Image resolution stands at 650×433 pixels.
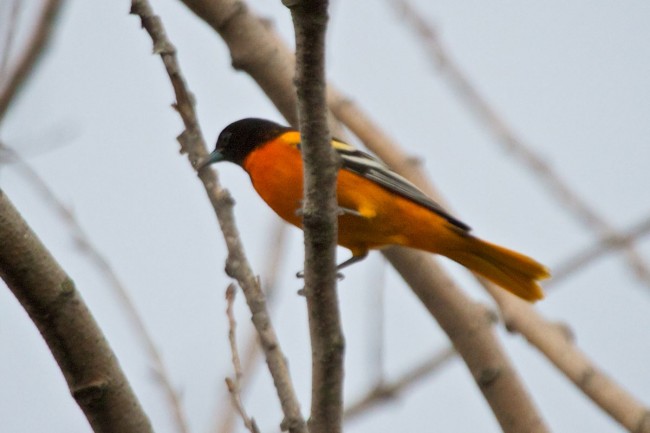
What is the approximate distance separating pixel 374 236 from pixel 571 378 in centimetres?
124

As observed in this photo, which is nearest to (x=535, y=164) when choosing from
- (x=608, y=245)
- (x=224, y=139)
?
(x=608, y=245)

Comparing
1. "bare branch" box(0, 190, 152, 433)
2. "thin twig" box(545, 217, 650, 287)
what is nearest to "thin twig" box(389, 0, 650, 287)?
"thin twig" box(545, 217, 650, 287)

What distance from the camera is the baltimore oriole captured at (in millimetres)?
3637

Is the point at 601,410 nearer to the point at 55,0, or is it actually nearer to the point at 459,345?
the point at 459,345

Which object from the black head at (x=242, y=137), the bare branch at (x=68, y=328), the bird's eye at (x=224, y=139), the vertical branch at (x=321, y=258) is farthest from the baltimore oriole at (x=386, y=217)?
A: the bare branch at (x=68, y=328)

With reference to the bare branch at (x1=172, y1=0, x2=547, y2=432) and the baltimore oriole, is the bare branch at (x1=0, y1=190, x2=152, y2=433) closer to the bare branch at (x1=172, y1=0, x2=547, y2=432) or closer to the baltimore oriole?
the bare branch at (x1=172, y1=0, x2=547, y2=432)

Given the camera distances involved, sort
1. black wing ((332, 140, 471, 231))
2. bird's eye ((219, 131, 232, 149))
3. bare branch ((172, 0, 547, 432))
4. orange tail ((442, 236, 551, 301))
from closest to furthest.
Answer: bare branch ((172, 0, 547, 432)), black wing ((332, 140, 471, 231)), orange tail ((442, 236, 551, 301)), bird's eye ((219, 131, 232, 149))

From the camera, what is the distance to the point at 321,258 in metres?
2.01

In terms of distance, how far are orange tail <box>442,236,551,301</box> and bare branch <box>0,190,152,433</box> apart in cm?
230

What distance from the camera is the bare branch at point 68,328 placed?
1.68m

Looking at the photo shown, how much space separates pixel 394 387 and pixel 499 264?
3.05 ft

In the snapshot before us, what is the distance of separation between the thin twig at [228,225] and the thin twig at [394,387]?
117 centimetres

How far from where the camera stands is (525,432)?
2582mm

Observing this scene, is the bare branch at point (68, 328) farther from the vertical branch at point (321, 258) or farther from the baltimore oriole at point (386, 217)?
the baltimore oriole at point (386, 217)
